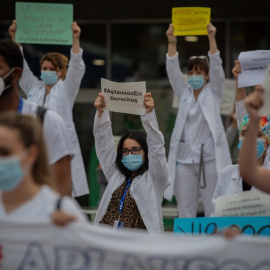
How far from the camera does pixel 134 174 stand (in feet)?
18.3

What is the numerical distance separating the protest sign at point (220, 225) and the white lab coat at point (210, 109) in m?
2.70

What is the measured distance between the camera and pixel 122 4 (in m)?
10.7

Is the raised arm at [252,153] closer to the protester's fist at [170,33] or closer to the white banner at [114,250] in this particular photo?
the white banner at [114,250]

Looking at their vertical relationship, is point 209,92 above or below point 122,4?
below

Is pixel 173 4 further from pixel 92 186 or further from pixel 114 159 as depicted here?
pixel 114 159

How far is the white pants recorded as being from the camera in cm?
778

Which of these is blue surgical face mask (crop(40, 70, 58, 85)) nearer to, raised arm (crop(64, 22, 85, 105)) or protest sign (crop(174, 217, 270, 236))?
raised arm (crop(64, 22, 85, 105))

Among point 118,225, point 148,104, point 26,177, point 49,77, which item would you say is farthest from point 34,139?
point 49,77

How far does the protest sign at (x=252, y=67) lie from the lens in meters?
6.21

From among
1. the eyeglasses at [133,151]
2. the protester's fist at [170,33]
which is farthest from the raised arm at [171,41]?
the eyeglasses at [133,151]

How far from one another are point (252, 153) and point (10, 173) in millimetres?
1175

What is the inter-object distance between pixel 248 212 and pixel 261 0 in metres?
6.15

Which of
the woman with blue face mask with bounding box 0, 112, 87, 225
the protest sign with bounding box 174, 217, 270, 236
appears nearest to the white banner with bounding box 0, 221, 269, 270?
the woman with blue face mask with bounding box 0, 112, 87, 225

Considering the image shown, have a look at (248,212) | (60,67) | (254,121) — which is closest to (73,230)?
(254,121)
